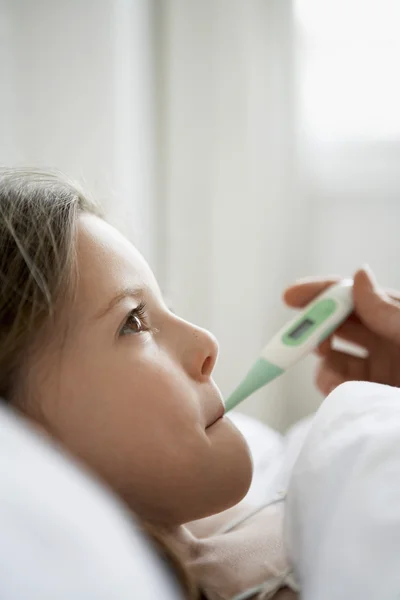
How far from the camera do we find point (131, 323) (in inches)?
19.8

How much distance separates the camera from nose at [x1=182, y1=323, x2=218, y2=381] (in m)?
0.51

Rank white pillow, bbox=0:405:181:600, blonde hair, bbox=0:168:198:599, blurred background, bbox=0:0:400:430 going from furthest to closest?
blurred background, bbox=0:0:400:430 → blonde hair, bbox=0:168:198:599 → white pillow, bbox=0:405:181:600

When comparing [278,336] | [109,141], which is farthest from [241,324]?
[278,336]

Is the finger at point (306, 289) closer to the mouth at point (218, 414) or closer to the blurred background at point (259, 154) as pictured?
the mouth at point (218, 414)

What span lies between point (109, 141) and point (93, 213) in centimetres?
54

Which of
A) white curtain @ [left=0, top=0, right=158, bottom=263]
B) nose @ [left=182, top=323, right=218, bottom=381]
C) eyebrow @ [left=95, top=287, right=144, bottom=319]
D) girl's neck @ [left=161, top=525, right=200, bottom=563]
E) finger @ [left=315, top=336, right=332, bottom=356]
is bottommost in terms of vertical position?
girl's neck @ [left=161, top=525, right=200, bottom=563]

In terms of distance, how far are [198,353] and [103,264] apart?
108 millimetres

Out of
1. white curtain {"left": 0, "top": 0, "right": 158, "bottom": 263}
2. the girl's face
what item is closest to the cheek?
the girl's face

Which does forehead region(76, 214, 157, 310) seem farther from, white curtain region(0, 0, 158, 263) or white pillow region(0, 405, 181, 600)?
white curtain region(0, 0, 158, 263)

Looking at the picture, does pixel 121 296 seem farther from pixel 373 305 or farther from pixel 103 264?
pixel 373 305

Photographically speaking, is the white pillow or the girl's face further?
the girl's face

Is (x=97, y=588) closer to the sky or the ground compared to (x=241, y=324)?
closer to the sky

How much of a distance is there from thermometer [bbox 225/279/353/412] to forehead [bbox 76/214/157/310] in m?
0.17

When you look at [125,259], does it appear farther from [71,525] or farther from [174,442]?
[71,525]
